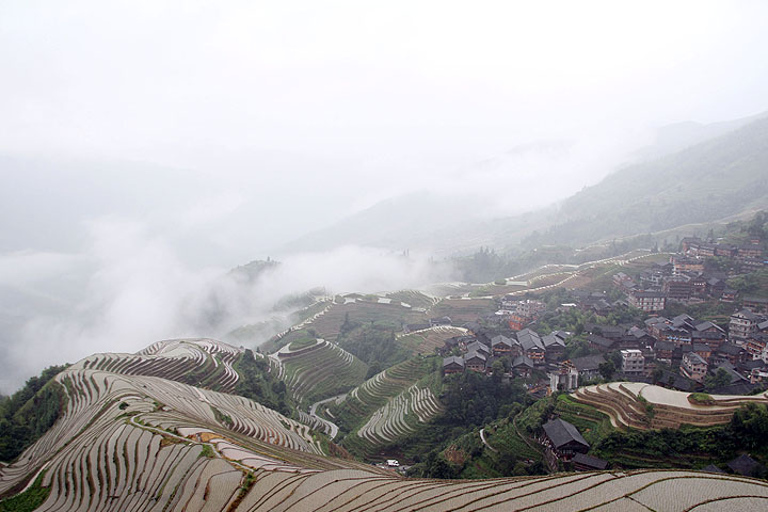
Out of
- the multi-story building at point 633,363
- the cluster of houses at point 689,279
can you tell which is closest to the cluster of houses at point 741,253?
the cluster of houses at point 689,279

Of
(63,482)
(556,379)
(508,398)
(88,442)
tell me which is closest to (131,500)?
(63,482)

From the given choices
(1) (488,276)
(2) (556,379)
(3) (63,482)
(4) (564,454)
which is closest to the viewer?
(3) (63,482)

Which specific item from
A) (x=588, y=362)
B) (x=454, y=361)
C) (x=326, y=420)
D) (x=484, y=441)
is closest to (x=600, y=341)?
(x=588, y=362)

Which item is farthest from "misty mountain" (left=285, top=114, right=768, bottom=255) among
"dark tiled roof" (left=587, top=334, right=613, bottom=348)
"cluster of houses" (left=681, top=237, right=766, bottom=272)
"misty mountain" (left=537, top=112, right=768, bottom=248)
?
"dark tiled roof" (left=587, top=334, right=613, bottom=348)

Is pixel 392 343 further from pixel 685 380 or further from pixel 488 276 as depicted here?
pixel 488 276

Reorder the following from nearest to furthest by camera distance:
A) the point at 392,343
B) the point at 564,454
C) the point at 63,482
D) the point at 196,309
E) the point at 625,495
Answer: the point at 625,495 → the point at 63,482 → the point at 564,454 → the point at 392,343 → the point at 196,309

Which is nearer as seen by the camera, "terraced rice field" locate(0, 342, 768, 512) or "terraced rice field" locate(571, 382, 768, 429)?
"terraced rice field" locate(0, 342, 768, 512)

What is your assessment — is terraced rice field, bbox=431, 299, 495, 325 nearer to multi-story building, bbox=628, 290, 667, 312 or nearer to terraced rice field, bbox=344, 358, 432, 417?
terraced rice field, bbox=344, 358, 432, 417
